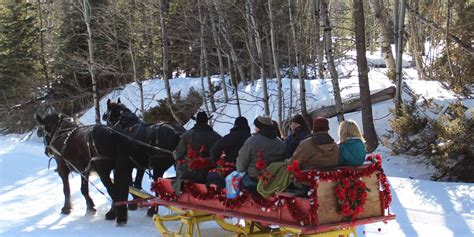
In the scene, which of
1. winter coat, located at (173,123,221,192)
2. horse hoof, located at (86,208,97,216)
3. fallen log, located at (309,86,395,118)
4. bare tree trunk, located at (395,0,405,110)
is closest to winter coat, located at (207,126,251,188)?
winter coat, located at (173,123,221,192)

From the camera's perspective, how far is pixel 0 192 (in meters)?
12.1

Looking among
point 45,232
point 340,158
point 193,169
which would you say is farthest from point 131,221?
point 340,158

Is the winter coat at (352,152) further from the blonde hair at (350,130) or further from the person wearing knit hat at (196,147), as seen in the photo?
the person wearing knit hat at (196,147)

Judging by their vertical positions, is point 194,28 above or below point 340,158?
above

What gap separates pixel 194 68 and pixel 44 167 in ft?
44.6

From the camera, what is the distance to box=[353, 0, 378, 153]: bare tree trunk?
13.5 m

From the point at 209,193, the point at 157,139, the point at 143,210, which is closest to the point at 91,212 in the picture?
the point at 143,210

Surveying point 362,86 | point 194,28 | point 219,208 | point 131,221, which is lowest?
point 131,221

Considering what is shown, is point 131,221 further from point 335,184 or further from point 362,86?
point 362,86

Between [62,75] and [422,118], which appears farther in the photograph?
[62,75]

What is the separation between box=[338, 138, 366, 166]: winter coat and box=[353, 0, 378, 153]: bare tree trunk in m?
7.38

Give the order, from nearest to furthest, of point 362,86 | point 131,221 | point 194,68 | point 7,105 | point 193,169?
point 193,169, point 131,221, point 362,86, point 7,105, point 194,68

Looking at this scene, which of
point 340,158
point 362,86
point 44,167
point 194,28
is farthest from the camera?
point 194,28

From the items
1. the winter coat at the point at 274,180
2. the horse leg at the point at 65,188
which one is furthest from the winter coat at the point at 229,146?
the horse leg at the point at 65,188
